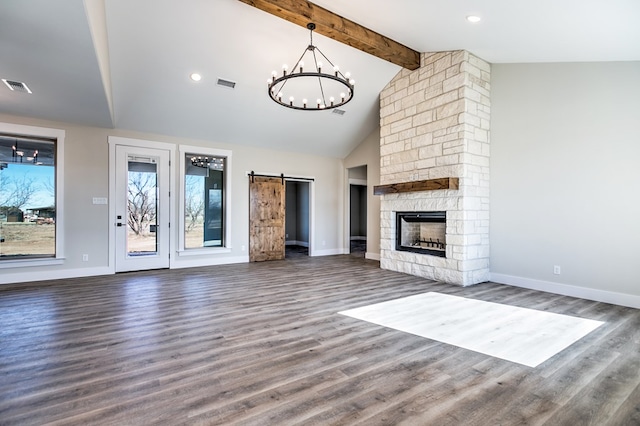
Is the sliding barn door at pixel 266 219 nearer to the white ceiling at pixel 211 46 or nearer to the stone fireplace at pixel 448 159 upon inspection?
the white ceiling at pixel 211 46

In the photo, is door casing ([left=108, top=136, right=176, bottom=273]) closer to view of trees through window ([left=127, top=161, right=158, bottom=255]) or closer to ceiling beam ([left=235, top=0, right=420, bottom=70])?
view of trees through window ([left=127, top=161, right=158, bottom=255])

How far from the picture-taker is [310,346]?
280 centimetres

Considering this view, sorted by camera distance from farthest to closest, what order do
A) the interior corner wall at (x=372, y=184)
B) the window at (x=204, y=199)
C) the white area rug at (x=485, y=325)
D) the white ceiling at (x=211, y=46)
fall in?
the interior corner wall at (x=372, y=184)
the window at (x=204, y=199)
the white ceiling at (x=211, y=46)
the white area rug at (x=485, y=325)

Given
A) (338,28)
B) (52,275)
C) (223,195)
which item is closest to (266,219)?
(223,195)

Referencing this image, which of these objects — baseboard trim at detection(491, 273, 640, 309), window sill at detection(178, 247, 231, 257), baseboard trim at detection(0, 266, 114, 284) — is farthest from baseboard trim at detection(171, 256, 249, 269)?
baseboard trim at detection(491, 273, 640, 309)

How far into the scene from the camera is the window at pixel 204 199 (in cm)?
705

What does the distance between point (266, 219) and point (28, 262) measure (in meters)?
4.57

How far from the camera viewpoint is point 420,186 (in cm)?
566

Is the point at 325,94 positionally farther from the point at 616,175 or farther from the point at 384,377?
the point at 384,377

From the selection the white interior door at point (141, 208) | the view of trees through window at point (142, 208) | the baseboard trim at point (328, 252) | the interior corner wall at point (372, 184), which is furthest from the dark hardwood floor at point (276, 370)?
the baseboard trim at point (328, 252)

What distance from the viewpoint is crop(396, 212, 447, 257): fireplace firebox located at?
5707mm

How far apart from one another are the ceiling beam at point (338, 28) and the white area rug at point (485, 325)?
396cm

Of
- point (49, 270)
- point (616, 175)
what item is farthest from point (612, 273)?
point (49, 270)

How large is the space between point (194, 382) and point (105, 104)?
4.69 metres
